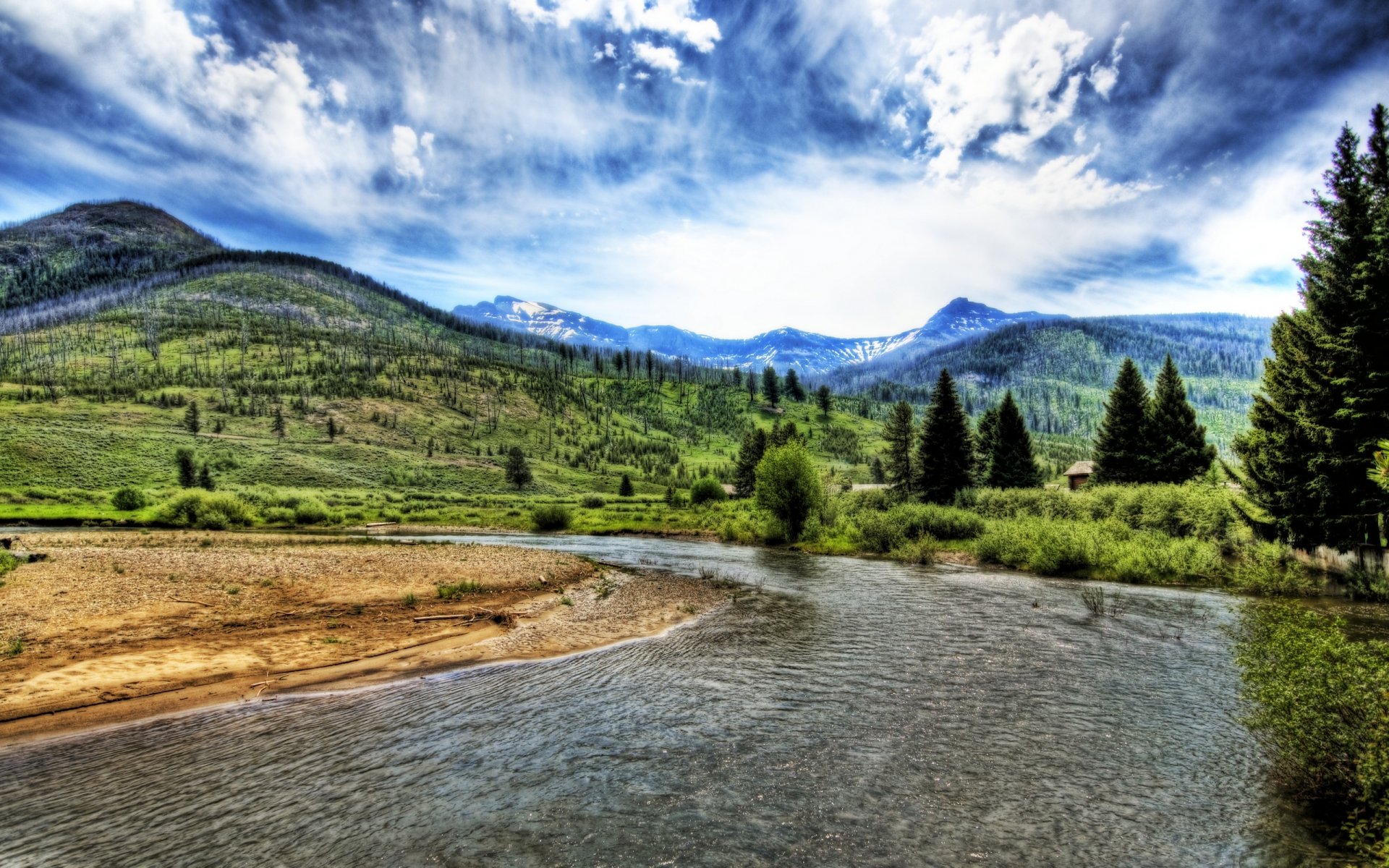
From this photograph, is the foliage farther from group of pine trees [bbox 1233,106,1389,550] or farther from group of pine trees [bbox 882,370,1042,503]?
group of pine trees [bbox 1233,106,1389,550]

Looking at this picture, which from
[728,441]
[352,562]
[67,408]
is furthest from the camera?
[728,441]

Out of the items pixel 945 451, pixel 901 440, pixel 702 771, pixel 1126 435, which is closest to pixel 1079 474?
pixel 1126 435

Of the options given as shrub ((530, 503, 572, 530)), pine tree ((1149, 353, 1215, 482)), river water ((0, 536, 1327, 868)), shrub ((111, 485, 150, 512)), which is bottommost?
shrub ((530, 503, 572, 530))

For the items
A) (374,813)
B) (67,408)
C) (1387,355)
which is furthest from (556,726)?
(67,408)

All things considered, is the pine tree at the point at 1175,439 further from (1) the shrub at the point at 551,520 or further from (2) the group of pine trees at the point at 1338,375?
(1) the shrub at the point at 551,520

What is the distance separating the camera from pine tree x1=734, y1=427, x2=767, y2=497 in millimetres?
89113

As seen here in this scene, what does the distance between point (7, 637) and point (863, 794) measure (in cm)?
2284

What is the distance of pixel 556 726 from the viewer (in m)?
13.6

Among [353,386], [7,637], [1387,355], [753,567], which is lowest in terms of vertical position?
[753,567]

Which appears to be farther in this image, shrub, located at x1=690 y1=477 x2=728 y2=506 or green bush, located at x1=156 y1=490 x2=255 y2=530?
shrub, located at x1=690 y1=477 x2=728 y2=506

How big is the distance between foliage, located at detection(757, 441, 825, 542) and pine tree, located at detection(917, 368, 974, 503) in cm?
1187

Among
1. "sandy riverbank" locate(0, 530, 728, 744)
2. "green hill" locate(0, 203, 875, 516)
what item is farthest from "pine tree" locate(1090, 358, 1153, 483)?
"green hill" locate(0, 203, 875, 516)

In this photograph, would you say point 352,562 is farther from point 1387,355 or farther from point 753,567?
point 1387,355

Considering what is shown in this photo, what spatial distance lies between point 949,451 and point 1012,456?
13.0 metres
